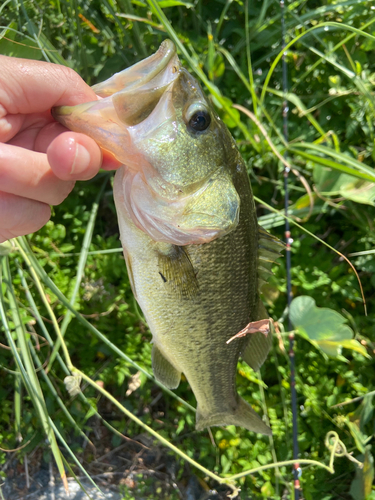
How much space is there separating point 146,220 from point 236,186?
291mm

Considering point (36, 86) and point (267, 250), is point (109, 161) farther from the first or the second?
point (267, 250)

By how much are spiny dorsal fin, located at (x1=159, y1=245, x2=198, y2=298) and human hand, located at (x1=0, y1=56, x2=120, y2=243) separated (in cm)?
32

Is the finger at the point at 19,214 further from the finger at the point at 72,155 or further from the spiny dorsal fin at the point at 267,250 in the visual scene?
the spiny dorsal fin at the point at 267,250

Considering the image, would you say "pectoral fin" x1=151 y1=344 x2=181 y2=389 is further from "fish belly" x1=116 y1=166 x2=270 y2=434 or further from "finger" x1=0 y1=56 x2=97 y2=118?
"finger" x1=0 y1=56 x2=97 y2=118

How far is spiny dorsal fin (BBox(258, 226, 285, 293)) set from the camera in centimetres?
127

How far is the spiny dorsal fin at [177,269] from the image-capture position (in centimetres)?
110

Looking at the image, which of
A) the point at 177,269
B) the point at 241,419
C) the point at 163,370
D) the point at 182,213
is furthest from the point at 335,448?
the point at 182,213

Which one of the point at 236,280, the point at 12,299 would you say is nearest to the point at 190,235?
the point at 236,280

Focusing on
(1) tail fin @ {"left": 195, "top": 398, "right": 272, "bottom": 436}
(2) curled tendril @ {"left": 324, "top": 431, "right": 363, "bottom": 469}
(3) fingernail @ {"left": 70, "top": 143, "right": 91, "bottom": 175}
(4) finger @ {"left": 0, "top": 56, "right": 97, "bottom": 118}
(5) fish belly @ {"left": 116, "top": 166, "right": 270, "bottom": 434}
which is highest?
(4) finger @ {"left": 0, "top": 56, "right": 97, "bottom": 118}

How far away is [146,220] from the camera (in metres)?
1.04

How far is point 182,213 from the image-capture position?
39.2 inches

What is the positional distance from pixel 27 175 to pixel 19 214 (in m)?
0.18

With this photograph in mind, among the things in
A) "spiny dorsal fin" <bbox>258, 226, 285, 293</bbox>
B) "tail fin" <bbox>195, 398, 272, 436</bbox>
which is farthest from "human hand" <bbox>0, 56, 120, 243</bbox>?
"tail fin" <bbox>195, 398, 272, 436</bbox>

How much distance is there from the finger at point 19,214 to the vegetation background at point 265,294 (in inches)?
28.0
